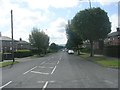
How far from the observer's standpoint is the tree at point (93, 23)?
54.5m

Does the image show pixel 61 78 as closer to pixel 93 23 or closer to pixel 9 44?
pixel 93 23

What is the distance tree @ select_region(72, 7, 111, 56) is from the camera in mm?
54469

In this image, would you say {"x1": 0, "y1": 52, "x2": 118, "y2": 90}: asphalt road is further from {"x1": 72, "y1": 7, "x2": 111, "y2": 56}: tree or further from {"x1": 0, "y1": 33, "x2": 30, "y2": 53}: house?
{"x1": 0, "y1": 33, "x2": 30, "y2": 53}: house

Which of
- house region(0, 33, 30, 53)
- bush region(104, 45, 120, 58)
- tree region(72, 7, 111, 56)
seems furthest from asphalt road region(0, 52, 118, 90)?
house region(0, 33, 30, 53)

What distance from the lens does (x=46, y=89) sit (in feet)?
43.2

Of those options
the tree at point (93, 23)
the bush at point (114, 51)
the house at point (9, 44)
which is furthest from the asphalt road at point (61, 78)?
the house at point (9, 44)

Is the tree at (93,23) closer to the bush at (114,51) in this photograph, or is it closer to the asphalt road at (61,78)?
the bush at (114,51)

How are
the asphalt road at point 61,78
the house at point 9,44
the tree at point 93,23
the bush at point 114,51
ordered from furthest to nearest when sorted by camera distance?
the house at point 9,44 → the tree at point 93,23 → the bush at point 114,51 → the asphalt road at point 61,78

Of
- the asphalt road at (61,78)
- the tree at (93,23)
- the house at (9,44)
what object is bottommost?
the asphalt road at (61,78)

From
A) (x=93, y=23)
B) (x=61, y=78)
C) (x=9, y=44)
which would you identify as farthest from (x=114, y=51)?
(x=9, y=44)

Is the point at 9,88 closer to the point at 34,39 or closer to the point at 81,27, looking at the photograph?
the point at 81,27

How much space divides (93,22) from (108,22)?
3.22m

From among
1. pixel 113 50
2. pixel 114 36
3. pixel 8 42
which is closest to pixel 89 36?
pixel 113 50

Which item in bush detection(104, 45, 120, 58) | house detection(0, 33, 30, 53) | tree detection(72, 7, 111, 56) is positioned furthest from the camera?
house detection(0, 33, 30, 53)
